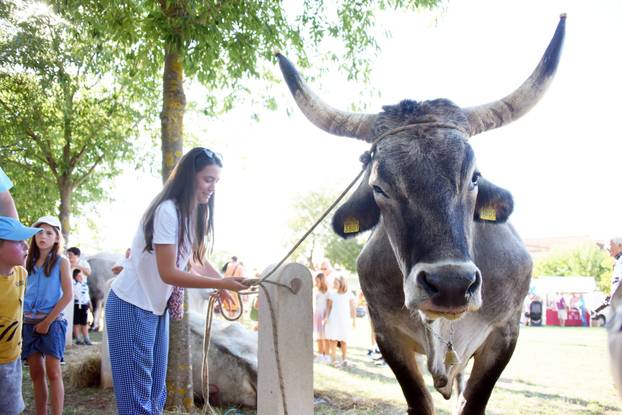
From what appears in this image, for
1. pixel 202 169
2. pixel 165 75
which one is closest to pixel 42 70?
pixel 165 75

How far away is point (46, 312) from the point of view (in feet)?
17.3

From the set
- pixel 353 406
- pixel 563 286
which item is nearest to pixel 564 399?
pixel 353 406

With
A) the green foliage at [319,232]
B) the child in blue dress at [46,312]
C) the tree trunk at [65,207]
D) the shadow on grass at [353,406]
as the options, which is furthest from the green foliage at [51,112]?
the green foliage at [319,232]

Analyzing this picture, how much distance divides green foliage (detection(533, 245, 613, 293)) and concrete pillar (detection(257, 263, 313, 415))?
2077 inches

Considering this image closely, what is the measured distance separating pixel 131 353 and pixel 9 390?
102 cm

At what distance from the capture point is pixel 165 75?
6.37m

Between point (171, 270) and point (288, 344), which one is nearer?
point (171, 270)

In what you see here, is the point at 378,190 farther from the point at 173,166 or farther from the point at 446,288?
the point at 173,166

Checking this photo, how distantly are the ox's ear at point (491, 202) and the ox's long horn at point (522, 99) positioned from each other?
379 mm

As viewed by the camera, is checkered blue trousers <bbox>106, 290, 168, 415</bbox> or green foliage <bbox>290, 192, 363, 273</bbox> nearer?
checkered blue trousers <bbox>106, 290, 168, 415</bbox>

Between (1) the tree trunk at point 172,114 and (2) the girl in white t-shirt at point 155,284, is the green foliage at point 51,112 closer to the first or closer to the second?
(1) the tree trunk at point 172,114

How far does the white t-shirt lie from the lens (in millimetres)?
3133

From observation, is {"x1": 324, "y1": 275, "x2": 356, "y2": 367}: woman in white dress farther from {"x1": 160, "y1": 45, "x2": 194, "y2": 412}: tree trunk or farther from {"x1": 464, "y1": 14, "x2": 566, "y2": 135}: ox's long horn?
{"x1": 464, "y1": 14, "x2": 566, "y2": 135}: ox's long horn

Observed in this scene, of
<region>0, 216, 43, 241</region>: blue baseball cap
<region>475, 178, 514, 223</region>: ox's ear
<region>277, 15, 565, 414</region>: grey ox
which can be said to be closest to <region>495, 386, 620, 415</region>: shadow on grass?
<region>277, 15, 565, 414</region>: grey ox
